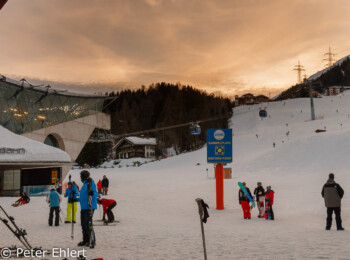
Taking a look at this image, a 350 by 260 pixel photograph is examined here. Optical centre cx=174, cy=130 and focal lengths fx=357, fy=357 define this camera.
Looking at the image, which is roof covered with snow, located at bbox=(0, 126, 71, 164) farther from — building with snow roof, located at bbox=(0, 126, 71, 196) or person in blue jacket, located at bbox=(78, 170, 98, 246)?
person in blue jacket, located at bbox=(78, 170, 98, 246)

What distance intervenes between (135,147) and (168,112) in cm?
1732

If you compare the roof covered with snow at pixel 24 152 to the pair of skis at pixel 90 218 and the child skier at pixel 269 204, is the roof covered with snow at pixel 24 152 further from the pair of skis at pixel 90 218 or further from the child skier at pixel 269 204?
the pair of skis at pixel 90 218

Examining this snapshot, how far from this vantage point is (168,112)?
379 feet

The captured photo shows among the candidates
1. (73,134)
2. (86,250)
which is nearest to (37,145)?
(73,134)

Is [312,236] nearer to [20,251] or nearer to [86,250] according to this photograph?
[86,250]

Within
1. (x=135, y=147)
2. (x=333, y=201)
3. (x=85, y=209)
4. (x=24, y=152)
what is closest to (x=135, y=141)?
(x=135, y=147)

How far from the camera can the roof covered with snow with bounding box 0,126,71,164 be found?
87.0 ft

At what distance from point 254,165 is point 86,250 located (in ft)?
103

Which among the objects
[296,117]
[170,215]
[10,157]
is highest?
[296,117]

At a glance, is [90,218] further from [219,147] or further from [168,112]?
[168,112]

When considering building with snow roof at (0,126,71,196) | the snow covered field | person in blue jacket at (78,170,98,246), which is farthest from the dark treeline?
person in blue jacket at (78,170,98,246)

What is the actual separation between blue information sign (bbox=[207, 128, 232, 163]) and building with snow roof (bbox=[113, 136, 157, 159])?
85.1 metres

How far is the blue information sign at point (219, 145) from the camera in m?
19.1

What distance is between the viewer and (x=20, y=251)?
688cm
